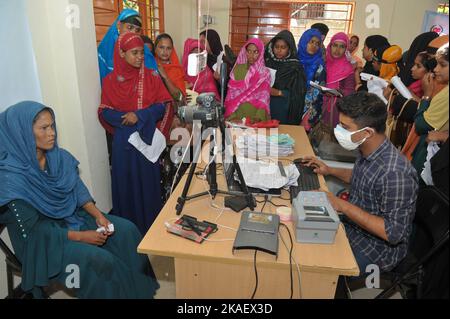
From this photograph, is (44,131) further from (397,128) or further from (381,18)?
(381,18)

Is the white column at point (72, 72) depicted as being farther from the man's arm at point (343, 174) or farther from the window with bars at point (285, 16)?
the window with bars at point (285, 16)

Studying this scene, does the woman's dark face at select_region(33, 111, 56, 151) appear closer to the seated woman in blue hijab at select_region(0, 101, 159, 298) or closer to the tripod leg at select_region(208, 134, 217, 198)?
the seated woman in blue hijab at select_region(0, 101, 159, 298)

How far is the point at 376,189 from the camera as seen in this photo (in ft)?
3.98

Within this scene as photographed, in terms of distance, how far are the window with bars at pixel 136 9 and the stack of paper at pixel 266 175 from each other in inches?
74.9

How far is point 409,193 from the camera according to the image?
→ 3.68ft

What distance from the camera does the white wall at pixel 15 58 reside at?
1.46m

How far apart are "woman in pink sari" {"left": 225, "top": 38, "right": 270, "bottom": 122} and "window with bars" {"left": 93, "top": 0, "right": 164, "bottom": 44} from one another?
3.95 ft

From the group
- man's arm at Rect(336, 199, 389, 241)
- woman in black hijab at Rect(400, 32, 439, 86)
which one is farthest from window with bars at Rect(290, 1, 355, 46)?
man's arm at Rect(336, 199, 389, 241)

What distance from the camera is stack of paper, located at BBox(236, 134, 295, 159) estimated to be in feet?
5.54

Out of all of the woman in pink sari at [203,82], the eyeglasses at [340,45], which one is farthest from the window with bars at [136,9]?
the eyeglasses at [340,45]

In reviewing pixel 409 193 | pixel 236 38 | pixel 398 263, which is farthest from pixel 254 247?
pixel 236 38

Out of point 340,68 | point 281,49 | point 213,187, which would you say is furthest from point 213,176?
point 340,68

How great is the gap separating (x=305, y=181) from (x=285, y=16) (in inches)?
149

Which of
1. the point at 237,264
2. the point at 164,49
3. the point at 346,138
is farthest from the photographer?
the point at 164,49
